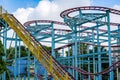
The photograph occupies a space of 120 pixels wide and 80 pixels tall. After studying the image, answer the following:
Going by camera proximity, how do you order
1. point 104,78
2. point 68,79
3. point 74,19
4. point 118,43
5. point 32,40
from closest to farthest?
point 68,79
point 32,40
point 74,19
point 118,43
point 104,78

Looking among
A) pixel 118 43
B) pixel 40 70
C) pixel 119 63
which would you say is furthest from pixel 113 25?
pixel 119 63

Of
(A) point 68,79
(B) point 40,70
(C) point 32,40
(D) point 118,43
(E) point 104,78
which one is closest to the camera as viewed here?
(A) point 68,79

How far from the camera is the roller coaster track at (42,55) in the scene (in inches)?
520

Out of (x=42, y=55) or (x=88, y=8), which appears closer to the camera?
(x=42, y=55)

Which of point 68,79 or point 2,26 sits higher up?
point 2,26

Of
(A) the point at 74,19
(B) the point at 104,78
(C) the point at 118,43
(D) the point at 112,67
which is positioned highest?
(A) the point at 74,19

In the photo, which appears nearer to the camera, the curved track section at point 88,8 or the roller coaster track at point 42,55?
the roller coaster track at point 42,55

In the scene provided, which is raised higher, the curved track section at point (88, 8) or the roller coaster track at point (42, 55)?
the curved track section at point (88, 8)

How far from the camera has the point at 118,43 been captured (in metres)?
21.0

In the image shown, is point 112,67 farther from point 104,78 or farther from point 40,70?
point 104,78

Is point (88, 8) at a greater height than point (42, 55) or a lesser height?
greater

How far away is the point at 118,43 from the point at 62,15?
18.0 ft

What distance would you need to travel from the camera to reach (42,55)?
14352 millimetres

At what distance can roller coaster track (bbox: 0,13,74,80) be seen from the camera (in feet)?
43.3
